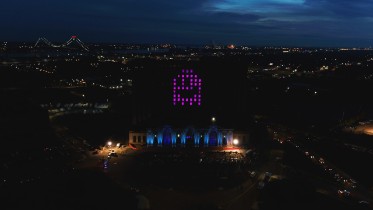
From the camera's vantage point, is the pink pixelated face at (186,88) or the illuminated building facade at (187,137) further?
the pink pixelated face at (186,88)

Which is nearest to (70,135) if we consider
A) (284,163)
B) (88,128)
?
(88,128)

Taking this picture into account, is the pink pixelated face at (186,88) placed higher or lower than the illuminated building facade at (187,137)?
higher

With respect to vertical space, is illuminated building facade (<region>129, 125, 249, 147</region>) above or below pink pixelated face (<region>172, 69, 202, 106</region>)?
below

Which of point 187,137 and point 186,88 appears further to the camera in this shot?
point 186,88

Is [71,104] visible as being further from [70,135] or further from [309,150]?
[309,150]

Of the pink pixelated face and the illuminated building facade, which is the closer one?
the illuminated building facade
